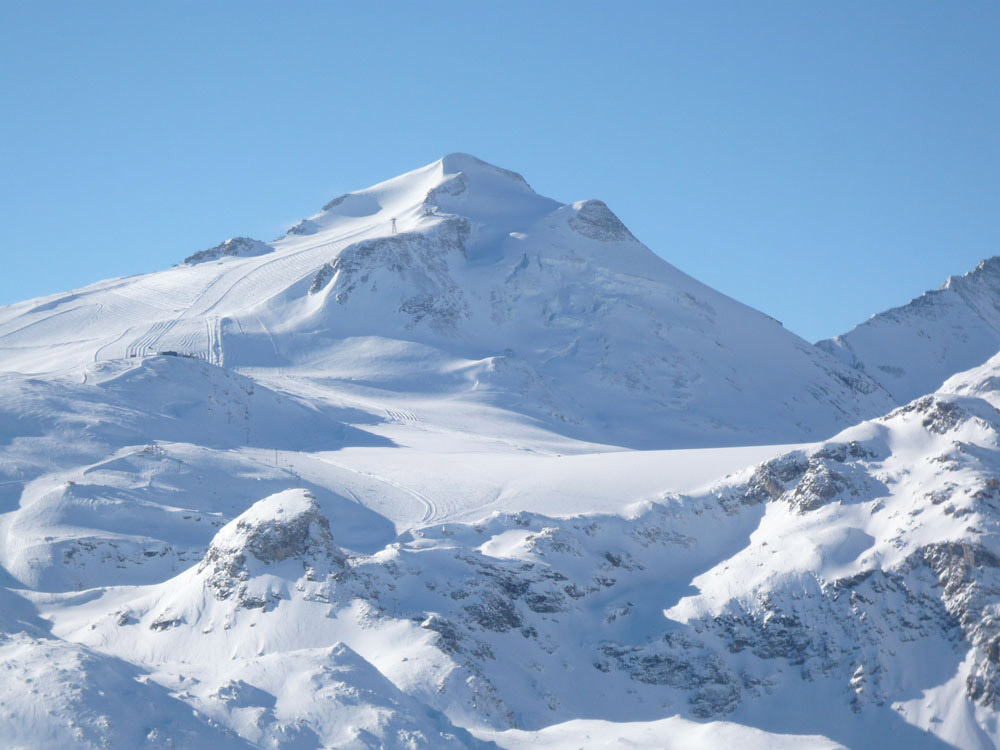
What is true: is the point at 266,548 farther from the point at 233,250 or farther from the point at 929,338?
the point at 929,338

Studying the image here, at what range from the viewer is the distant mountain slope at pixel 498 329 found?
3487 inches

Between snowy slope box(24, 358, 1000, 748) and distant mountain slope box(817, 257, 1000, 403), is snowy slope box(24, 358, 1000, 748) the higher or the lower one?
the lower one

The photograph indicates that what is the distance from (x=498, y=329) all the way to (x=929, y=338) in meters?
68.7

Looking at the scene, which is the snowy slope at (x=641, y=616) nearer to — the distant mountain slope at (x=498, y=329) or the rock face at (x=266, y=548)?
the rock face at (x=266, y=548)

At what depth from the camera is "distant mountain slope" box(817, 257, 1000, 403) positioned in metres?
130

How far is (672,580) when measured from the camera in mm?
43969

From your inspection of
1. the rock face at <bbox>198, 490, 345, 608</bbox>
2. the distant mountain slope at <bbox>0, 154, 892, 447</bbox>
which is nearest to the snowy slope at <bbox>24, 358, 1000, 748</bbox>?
the rock face at <bbox>198, 490, 345, 608</bbox>

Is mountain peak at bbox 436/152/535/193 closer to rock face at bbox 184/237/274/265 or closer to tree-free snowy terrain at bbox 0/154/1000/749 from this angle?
rock face at bbox 184/237/274/265

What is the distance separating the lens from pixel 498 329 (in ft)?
327

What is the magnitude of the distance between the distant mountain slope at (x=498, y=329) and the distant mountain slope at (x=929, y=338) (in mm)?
21595

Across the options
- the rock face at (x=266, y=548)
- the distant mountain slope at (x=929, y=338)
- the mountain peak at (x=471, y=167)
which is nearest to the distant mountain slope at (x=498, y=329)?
the mountain peak at (x=471, y=167)

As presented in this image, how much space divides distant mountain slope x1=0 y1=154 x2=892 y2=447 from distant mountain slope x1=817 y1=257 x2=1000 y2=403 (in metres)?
21.6

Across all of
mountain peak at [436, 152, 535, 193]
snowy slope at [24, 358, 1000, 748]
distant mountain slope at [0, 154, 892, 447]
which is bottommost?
snowy slope at [24, 358, 1000, 748]

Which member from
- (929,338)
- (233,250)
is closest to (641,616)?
(233,250)
